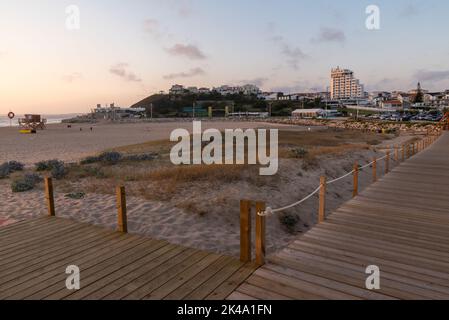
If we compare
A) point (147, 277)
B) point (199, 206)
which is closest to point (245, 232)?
point (147, 277)

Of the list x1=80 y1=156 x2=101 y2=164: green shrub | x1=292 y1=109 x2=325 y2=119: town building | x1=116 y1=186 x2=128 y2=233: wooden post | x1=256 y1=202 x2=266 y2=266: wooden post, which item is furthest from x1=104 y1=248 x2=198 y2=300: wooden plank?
x1=292 y1=109 x2=325 y2=119: town building

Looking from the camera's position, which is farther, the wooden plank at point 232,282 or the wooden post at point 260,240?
the wooden post at point 260,240

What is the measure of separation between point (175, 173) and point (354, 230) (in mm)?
7479

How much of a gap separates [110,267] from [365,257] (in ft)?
12.6

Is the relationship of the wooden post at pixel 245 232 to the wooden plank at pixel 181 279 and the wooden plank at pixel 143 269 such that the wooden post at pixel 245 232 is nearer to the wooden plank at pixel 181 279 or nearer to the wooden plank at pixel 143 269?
the wooden plank at pixel 181 279

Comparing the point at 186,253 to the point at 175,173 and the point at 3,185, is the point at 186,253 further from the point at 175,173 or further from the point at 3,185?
the point at 3,185

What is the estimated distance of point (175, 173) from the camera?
1180 centimetres

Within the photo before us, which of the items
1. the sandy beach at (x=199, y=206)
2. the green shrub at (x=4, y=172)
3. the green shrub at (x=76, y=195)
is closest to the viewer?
the sandy beach at (x=199, y=206)

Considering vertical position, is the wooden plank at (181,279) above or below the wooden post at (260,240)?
below

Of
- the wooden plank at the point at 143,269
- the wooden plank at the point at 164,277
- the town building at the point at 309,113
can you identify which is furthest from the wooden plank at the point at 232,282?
the town building at the point at 309,113

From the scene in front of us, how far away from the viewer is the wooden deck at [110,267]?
3723mm

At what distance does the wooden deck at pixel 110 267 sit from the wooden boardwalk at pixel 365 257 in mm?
484

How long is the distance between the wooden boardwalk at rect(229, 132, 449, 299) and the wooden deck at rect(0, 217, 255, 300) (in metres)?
0.48

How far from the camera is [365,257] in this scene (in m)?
4.63
